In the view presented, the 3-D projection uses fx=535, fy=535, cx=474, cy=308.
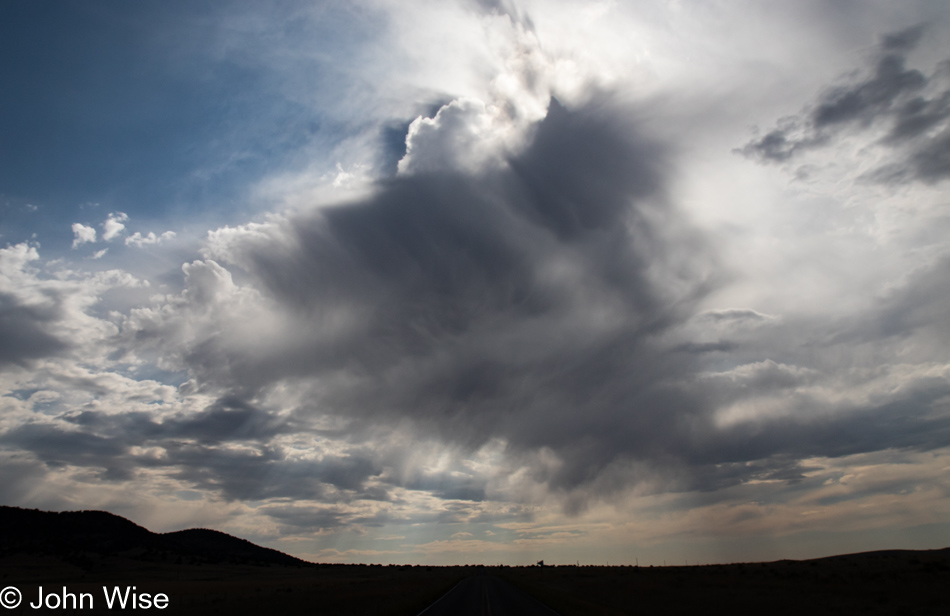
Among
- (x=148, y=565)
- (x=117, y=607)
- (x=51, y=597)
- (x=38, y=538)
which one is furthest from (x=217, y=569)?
(x=117, y=607)

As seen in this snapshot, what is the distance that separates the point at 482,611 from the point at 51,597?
171 feet

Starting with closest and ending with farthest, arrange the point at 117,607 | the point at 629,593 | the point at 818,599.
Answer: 1. the point at 818,599
2. the point at 117,607
3. the point at 629,593

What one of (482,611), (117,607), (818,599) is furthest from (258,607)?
(818,599)

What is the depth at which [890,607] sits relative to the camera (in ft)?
128

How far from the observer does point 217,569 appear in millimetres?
161750

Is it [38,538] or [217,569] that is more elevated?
[38,538]

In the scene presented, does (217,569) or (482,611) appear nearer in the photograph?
(482,611)

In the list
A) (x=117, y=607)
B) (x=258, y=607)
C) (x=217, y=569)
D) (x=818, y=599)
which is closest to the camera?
(x=818, y=599)

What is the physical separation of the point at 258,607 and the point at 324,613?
11.0m

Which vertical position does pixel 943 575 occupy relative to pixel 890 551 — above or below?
above

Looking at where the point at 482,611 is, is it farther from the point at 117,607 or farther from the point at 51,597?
the point at 51,597

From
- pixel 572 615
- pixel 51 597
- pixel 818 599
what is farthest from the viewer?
pixel 51 597

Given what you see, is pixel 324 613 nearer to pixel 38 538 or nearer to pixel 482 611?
pixel 482 611

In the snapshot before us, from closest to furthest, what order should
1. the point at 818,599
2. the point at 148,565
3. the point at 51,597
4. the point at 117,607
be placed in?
the point at 818,599, the point at 117,607, the point at 51,597, the point at 148,565
